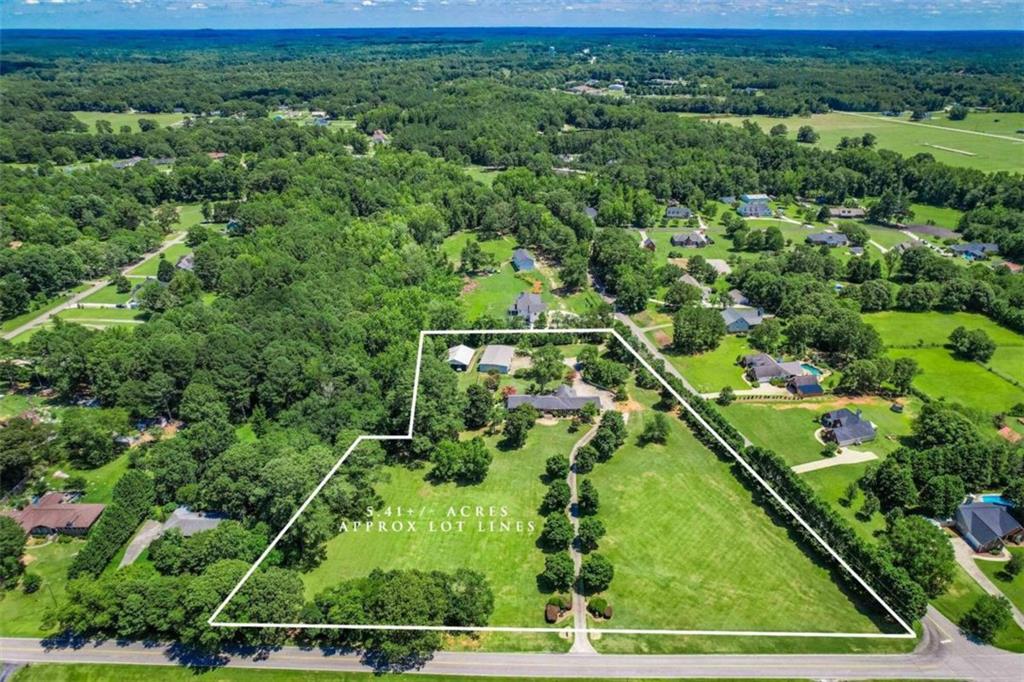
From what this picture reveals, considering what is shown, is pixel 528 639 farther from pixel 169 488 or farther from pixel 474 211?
pixel 474 211

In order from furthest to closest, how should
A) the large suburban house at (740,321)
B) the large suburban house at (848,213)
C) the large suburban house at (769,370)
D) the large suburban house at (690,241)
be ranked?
the large suburban house at (848,213), the large suburban house at (690,241), the large suburban house at (740,321), the large suburban house at (769,370)

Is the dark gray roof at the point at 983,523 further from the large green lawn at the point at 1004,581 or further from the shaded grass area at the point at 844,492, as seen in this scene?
the shaded grass area at the point at 844,492

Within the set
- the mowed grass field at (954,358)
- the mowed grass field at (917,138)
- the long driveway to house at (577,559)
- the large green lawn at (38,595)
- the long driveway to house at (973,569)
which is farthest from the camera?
the mowed grass field at (917,138)

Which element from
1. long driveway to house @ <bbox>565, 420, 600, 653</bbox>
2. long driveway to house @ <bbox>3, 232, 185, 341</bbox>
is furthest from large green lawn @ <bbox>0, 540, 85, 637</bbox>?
long driveway to house @ <bbox>3, 232, 185, 341</bbox>

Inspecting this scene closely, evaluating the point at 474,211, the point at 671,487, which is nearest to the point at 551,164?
the point at 474,211
